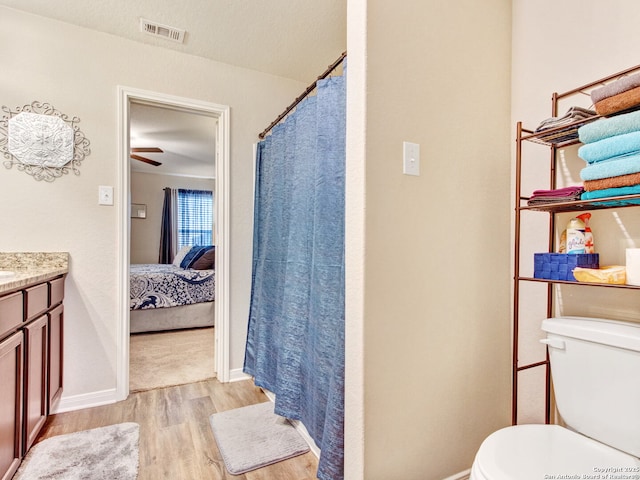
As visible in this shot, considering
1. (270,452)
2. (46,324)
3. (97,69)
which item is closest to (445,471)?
(270,452)

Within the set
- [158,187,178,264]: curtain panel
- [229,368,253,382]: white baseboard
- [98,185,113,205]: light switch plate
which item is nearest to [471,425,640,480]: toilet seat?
[229,368,253,382]: white baseboard

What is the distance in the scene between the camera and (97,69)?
2.20 meters

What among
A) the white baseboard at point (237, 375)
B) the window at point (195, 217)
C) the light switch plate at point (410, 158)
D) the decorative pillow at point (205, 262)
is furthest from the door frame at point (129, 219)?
the window at point (195, 217)

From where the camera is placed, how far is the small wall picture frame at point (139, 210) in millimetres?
6359

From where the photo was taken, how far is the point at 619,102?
1.01m

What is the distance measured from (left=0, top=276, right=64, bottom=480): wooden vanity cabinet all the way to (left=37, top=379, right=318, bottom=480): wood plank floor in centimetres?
27

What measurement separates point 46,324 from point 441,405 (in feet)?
6.44

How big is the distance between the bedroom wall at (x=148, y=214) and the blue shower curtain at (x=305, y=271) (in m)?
4.80

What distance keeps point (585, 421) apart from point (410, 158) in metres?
1.05

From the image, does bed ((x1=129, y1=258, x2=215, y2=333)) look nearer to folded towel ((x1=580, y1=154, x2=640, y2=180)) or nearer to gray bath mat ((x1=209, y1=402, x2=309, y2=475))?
gray bath mat ((x1=209, y1=402, x2=309, y2=475))

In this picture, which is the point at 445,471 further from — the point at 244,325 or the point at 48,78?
the point at 48,78

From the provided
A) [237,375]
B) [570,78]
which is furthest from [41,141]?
[570,78]

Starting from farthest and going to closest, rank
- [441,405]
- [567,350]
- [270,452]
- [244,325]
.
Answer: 1. [244,325]
2. [270,452]
3. [441,405]
4. [567,350]

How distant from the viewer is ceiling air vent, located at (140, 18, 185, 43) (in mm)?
2102
